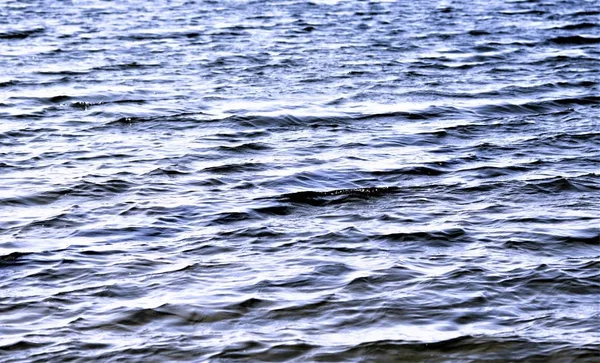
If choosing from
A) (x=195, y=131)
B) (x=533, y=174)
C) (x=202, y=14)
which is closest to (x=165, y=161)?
(x=195, y=131)

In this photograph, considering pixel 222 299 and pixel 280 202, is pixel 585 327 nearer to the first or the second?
pixel 222 299

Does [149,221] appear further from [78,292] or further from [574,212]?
[574,212]

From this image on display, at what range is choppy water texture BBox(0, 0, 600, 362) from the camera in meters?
7.51

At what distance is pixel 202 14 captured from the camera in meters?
26.0

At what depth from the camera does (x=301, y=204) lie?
10.4 m

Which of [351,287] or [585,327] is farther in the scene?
[351,287]

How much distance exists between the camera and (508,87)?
1627 centimetres

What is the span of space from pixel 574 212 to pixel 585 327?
8.64 feet

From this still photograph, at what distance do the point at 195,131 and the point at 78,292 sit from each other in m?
5.64

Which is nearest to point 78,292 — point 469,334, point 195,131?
point 469,334

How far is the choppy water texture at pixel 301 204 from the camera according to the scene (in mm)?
7508

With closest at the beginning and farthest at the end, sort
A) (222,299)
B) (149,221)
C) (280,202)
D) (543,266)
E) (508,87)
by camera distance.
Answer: (222,299) < (543,266) < (149,221) < (280,202) < (508,87)

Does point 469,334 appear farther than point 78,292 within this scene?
No

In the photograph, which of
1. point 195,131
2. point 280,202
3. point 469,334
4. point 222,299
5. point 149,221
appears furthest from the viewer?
point 195,131
